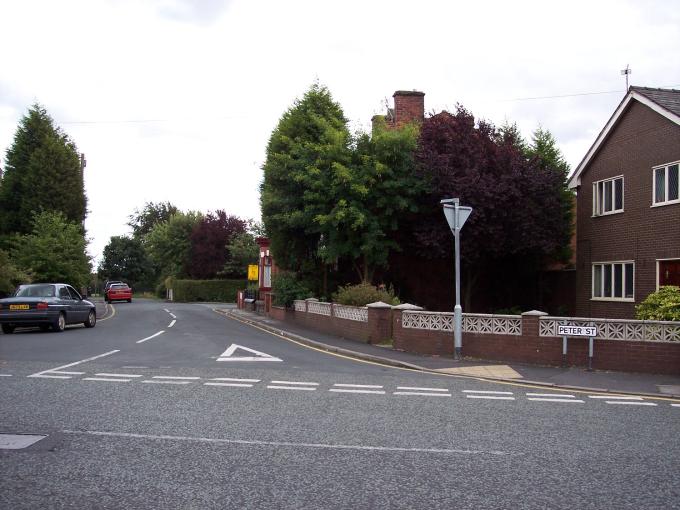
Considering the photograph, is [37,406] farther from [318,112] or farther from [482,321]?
[318,112]

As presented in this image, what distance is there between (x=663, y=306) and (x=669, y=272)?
17.5ft

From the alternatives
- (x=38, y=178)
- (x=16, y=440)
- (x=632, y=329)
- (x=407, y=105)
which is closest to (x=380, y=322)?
(x=632, y=329)

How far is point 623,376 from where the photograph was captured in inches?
486

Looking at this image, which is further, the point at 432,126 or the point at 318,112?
the point at 318,112

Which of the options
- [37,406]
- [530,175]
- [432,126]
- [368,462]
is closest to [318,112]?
[432,126]

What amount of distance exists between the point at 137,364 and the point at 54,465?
7.39 metres

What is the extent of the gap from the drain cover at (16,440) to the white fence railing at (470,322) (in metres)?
10.0

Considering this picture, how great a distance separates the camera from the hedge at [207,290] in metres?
58.8

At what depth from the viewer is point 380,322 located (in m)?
17.9

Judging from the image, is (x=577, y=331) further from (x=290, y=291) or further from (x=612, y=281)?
(x=290, y=291)

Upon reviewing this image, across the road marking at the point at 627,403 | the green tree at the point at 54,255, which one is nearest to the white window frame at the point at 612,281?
the road marking at the point at 627,403

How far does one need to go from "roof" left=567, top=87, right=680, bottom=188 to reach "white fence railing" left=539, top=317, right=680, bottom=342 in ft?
28.7

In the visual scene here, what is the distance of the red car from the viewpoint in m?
52.6

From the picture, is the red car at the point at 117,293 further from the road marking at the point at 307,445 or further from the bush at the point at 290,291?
the road marking at the point at 307,445
